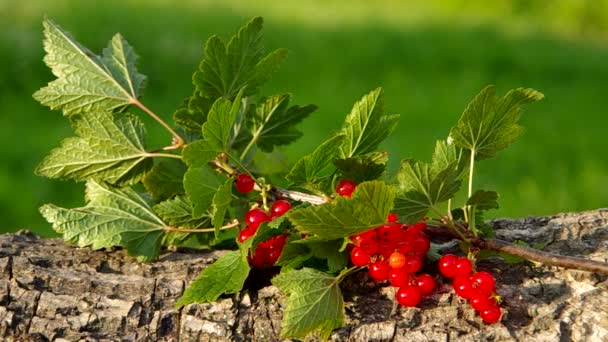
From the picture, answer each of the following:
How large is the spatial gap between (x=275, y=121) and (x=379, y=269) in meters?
0.66

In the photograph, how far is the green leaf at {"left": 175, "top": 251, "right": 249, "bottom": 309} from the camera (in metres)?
2.21

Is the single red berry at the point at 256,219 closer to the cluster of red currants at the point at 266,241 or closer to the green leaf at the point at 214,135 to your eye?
the cluster of red currants at the point at 266,241

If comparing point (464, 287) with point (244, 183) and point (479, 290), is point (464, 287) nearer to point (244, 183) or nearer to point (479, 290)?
point (479, 290)

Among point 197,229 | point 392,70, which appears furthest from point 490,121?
point 392,70

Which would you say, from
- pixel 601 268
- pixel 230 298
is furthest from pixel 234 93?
pixel 601 268

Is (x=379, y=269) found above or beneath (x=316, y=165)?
beneath

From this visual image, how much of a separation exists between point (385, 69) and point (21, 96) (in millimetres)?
3339

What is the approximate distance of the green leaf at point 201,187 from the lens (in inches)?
91.2

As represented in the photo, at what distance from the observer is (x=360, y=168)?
2.38m

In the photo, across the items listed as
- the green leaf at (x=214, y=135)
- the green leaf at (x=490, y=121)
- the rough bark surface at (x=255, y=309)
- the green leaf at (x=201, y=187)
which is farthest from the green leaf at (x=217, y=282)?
the green leaf at (x=490, y=121)

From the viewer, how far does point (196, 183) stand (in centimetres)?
232

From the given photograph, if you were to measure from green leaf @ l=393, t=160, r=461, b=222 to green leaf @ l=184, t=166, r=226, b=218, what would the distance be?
0.44m

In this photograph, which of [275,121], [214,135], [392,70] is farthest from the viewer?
[392,70]

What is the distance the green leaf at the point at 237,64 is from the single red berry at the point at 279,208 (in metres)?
0.36
